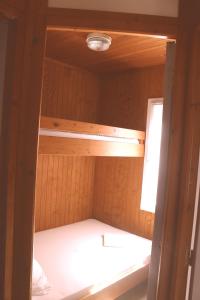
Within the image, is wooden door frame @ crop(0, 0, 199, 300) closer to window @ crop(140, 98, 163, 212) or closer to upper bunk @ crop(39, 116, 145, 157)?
upper bunk @ crop(39, 116, 145, 157)

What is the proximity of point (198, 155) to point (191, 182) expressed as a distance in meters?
0.13

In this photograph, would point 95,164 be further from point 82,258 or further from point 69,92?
point 82,258

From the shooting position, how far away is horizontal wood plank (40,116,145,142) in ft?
6.85

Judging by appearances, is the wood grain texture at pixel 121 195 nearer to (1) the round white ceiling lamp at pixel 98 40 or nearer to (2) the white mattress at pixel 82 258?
(2) the white mattress at pixel 82 258

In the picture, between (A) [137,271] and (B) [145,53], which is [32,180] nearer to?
(A) [137,271]

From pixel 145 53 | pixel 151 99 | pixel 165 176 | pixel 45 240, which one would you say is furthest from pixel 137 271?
pixel 145 53

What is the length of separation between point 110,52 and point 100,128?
84 cm

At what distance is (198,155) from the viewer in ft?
3.81

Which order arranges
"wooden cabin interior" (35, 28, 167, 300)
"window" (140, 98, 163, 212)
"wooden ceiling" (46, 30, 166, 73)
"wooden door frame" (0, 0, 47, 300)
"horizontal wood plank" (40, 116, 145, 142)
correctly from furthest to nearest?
"window" (140, 98, 163, 212), "wooden cabin interior" (35, 28, 167, 300), "wooden ceiling" (46, 30, 166, 73), "horizontal wood plank" (40, 116, 145, 142), "wooden door frame" (0, 0, 47, 300)

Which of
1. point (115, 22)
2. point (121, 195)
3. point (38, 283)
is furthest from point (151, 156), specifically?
point (115, 22)

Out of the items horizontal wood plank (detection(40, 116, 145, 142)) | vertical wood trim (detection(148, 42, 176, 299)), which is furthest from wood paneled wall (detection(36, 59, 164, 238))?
vertical wood trim (detection(148, 42, 176, 299))

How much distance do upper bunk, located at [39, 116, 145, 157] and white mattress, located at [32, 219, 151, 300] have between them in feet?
3.22

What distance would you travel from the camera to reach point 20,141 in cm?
117

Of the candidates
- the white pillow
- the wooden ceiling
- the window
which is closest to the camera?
the white pillow
